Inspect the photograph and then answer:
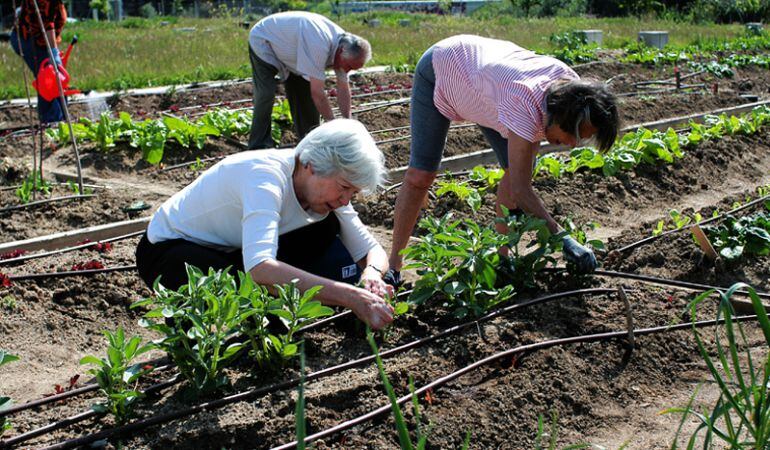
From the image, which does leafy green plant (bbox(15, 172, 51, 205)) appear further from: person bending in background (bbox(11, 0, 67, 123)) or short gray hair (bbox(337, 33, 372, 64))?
short gray hair (bbox(337, 33, 372, 64))

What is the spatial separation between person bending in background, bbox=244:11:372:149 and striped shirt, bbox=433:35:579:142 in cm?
208

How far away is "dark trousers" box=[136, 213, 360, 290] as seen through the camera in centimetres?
328

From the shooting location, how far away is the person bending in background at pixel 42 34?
23.7 feet

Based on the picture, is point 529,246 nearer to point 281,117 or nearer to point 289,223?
point 289,223

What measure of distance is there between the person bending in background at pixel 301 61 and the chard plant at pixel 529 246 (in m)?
2.55

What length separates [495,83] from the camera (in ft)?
11.8

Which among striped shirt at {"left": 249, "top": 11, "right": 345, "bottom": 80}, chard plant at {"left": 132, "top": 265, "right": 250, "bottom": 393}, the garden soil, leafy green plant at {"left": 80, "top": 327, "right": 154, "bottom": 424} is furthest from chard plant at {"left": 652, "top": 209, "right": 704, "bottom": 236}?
leafy green plant at {"left": 80, "top": 327, "right": 154, "bottom": 424}

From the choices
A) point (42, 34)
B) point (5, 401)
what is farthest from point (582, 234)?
point (42, 34)

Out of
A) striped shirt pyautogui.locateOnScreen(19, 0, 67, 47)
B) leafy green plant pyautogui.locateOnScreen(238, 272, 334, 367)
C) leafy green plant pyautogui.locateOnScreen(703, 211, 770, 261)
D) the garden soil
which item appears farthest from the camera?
striped shirt pyautogui.locateOnScreen(19, 0, 67, 47)

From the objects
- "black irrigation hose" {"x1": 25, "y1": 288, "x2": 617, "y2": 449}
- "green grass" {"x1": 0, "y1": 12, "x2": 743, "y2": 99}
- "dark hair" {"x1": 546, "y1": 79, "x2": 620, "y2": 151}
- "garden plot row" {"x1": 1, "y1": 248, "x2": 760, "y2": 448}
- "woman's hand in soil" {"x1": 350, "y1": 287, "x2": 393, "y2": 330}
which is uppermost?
"dark hair" {"x1": 546, "y1": 79, "x2": 620, "y2": 151}

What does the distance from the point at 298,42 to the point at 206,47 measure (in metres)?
9.60

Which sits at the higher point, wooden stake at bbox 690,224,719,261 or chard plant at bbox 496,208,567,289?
chard plant at bbox 496,208,567,289

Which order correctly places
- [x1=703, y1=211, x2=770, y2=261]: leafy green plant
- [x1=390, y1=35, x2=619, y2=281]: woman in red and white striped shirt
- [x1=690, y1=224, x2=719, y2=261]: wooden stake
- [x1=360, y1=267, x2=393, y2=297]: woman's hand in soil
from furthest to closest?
[x1=703, y1=211, x2=770, y2=261]: leafy green plant, [x1=690, y1=224, x2=719, y2=261]: wooden stake, [x1=390, y1=35, x2=619, y2=281]: woman in red and white striped shirt, [x1=360, y1=267, x2=393, y2=297]: woman's hand in soil

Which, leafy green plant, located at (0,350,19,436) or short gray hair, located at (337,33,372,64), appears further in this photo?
short gray hair, located at (337,33,372,64)
